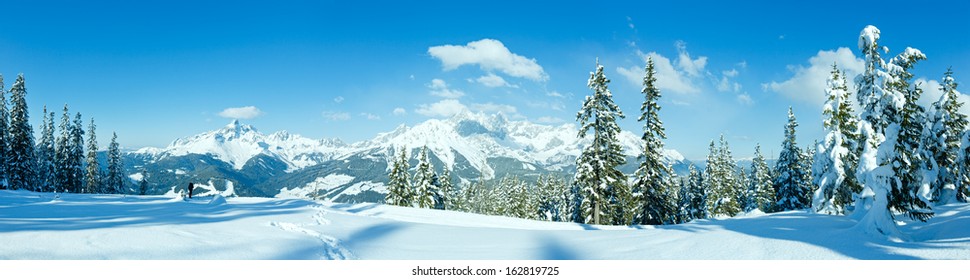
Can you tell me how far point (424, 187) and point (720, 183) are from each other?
37413 millimetres

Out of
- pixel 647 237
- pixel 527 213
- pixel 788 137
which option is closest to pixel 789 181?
pixel 788 137

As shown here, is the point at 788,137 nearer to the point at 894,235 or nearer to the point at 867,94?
the point at 867,94

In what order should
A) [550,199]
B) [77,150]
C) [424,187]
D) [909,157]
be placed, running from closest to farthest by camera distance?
1. [909,157]
2. [424,187]
3. [77,150]
4. [550,199]

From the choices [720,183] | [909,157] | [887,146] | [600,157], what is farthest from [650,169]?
[720,183]

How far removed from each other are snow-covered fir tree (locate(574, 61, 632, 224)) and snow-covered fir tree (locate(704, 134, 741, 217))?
27067 millimetres

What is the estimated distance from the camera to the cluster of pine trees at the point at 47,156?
41469mm

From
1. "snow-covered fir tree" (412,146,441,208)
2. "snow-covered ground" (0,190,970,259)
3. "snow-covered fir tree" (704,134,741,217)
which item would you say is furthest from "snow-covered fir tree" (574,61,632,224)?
"snow-covered fir tree" (704,134,741,217)

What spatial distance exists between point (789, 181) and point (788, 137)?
4139mm

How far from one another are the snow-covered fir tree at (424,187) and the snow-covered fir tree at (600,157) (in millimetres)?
21967

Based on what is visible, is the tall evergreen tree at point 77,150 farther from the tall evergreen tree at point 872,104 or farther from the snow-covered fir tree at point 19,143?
the tall evergreen tree at point 872,104

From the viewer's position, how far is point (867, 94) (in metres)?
17.9

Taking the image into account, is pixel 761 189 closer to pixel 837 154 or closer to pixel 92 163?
pixel 837 154

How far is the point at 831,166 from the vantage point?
72.8ft

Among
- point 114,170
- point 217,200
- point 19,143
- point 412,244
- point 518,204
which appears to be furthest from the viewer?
point 518,204
